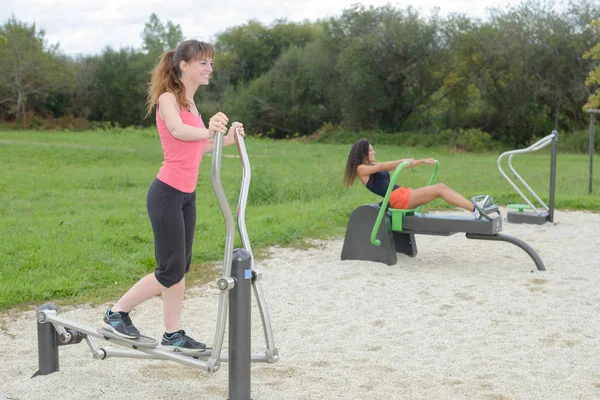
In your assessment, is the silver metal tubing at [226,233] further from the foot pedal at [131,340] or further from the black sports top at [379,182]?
the black sports top at [379,182]

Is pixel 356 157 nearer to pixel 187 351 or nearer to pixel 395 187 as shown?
pixel 395 187

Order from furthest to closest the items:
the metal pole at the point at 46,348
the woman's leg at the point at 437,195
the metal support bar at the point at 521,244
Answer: the woman's leg at the point at 437,195 → the metal support bar at the point at 521,244 → the metal pole at the point at 46,348

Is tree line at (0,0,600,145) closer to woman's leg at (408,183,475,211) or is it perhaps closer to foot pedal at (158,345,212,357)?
woman's leg at (408,183,475,211)

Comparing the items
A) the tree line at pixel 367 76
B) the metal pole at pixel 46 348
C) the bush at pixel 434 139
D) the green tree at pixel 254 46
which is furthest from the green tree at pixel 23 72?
the metal pole at pixel 46 348

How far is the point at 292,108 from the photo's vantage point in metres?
34.0

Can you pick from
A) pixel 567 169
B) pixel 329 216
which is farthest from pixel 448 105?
pixel 329 216

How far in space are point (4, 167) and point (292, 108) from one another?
68.2 feet

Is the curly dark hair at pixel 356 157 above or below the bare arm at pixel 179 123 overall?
below

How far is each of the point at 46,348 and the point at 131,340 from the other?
0.43 metres

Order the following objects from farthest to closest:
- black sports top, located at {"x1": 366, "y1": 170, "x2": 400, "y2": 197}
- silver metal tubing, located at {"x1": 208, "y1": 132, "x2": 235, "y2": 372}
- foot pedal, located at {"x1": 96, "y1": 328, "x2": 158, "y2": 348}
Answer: black sports top, located at {"x1": 366, "y1": 170, "x2": 400, "y2": 197}
foot pedal, located at {"x1": 96, "y1": 328, "x2": 158, "y2": 348}
silver metal tubing, located at {"x1": 208, "y1": 132, "x2": 235, "y2": 372}

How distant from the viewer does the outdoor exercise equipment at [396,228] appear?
5.93 metres

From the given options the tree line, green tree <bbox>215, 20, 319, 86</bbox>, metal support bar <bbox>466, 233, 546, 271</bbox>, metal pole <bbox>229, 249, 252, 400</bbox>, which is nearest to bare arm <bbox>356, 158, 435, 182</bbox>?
metal support bar <bbox>466, 233, 546, 271</bbox>

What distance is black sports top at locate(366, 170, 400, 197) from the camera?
20.7 feet

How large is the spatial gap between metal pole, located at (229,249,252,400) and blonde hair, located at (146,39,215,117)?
2.53ft
